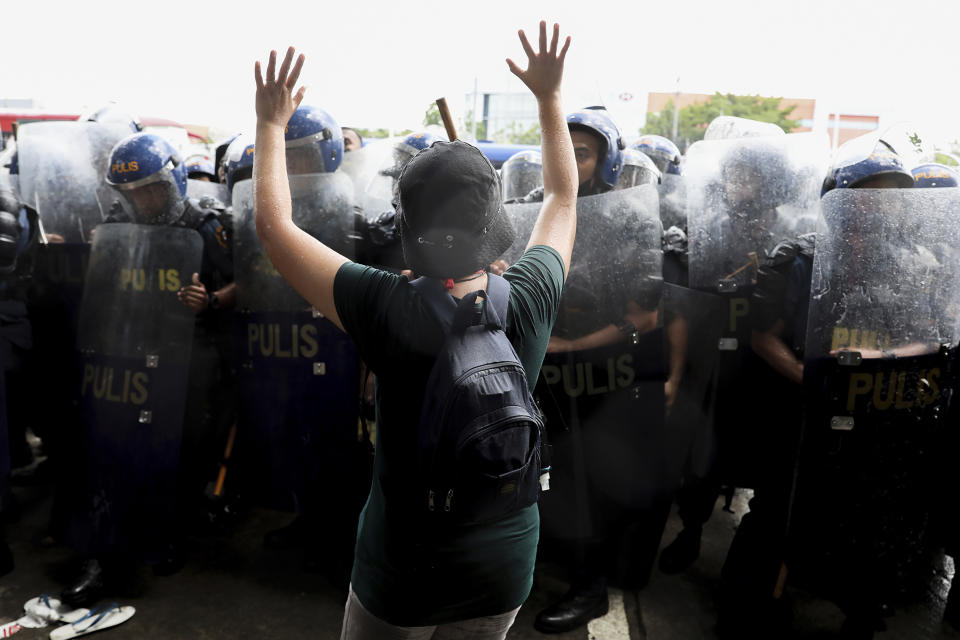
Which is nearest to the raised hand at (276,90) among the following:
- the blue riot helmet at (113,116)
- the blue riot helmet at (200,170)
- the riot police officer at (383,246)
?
the riot police officer at (383,246)

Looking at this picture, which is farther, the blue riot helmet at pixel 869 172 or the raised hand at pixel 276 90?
the blue riot helmet at pixel 869 172

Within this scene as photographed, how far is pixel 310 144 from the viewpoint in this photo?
314 cm

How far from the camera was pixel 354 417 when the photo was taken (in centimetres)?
308

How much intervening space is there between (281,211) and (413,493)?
605mm

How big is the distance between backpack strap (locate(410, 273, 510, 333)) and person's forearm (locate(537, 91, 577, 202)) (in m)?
0.33

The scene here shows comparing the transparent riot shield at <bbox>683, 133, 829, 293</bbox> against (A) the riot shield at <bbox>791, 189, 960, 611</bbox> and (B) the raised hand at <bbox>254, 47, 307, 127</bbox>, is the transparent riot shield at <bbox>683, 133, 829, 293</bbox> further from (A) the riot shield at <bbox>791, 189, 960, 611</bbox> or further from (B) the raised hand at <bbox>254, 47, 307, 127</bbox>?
(B) the raised hand at <bbox>254, 47, 307, 127</bbox>

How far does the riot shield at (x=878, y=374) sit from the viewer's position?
8.11 feet

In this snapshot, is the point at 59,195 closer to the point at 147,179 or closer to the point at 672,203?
the point at 147,179

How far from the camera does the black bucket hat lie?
1274 millimetres

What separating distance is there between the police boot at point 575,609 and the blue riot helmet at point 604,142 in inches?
69.2

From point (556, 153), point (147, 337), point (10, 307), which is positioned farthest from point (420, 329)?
point (10, 307)

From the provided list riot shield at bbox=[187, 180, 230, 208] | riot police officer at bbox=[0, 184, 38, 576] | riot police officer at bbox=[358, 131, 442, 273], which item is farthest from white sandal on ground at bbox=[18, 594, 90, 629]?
riot shield at bbox=[187, 180, 230, 208]

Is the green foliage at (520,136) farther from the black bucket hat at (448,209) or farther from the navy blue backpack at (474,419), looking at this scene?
the navy blue backpack at (474,419)

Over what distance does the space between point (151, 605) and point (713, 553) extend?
2.77 meters
